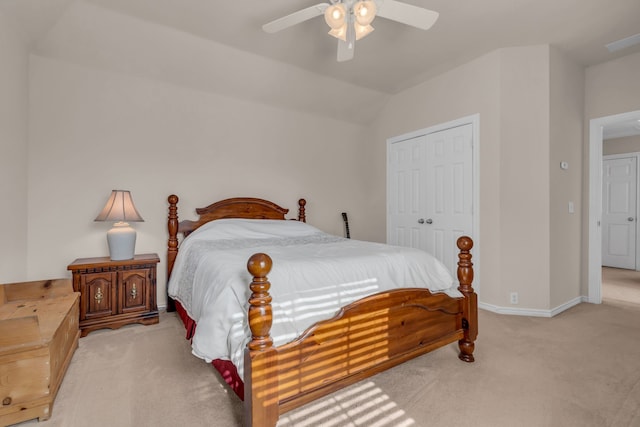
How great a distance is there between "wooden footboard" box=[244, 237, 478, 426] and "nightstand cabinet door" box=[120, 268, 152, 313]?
192 centimetres

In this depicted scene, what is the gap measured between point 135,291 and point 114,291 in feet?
0.52

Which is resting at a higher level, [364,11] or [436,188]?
[364,11]

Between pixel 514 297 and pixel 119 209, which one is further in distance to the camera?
pixel 514 297

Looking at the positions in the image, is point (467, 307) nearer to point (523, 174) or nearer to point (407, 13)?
point (523, 174)

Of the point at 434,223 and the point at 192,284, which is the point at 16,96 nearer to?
the point at 192,284

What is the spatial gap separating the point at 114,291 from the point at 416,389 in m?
2.50

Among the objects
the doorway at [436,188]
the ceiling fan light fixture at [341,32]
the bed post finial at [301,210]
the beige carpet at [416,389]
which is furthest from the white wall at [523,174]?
the bed post finial at [301,210]

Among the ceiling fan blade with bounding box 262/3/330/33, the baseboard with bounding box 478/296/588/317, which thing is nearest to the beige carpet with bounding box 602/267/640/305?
the baseboard with bounding box 478/296/588/317

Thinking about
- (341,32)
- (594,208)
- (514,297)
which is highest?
(341,32)

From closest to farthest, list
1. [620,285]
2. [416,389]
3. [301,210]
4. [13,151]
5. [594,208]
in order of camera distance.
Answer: [416,389] → [13,151] → [594,208] → [301,210] → [620,285]

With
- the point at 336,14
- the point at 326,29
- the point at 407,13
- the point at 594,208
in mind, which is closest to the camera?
the point at 336,14

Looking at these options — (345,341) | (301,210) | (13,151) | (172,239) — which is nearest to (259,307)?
(345,341)

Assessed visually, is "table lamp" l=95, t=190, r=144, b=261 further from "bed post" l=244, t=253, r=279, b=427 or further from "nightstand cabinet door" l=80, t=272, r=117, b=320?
"bed post" l=244, t=253, r=279, b=427

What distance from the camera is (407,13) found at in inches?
81.4
